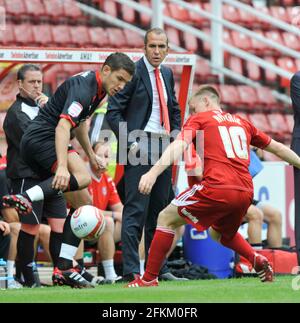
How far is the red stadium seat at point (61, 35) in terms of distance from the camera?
16328mm

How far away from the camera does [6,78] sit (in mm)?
11516

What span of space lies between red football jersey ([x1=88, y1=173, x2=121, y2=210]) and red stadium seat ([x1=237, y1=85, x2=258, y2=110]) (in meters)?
6.00

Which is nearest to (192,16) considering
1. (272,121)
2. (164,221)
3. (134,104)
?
(272,121)

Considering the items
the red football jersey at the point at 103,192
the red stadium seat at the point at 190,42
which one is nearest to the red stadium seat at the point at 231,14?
the red stadium seat at the point at 190,42

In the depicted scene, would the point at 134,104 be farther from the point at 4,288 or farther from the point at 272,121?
the point at 272,121

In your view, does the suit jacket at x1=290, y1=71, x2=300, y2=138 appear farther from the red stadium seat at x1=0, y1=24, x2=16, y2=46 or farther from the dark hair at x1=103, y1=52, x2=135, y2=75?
the red stadium seat at x1=0, y1=24, x2=16, y2=46

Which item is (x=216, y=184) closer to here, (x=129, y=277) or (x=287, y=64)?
(x=129, y=277)

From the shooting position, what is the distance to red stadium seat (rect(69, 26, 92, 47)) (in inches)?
645

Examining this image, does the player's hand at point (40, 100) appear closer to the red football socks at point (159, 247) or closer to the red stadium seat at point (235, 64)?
the red football socks at point (159, 247)

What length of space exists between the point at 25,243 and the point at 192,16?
31.9 ft

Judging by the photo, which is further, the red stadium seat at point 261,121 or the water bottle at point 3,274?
the red stadium seat at point 261,121

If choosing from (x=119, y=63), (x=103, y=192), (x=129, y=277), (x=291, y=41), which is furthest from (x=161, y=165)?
(x=291, y=41)

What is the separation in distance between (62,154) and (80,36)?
344 inches

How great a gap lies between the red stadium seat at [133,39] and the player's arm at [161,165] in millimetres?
8971
